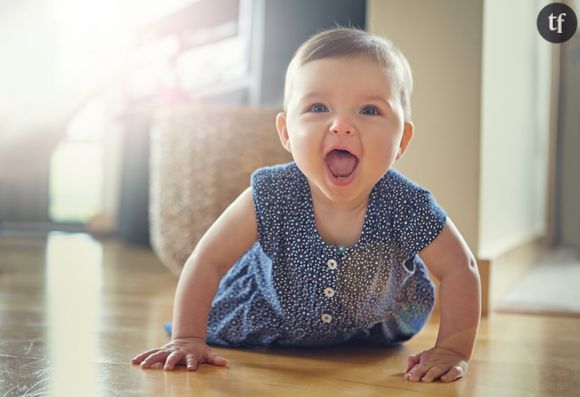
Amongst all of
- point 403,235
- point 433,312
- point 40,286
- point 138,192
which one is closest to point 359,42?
point 403,235

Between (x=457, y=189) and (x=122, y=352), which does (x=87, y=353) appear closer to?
(x=122, y=352)

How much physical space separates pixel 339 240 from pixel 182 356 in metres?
0.17

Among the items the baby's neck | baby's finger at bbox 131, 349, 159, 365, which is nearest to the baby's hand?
the baby's neck

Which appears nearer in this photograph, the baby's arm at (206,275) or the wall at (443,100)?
the baby's arm at (206,275)

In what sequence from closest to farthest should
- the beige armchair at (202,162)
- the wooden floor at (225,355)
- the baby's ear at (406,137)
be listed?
the wooden floor at (225,355)
the baby's ear at (406,137)
the beige armchair at (202,162)

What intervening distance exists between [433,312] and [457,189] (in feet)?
0.44

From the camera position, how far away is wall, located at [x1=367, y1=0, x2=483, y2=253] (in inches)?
29.8

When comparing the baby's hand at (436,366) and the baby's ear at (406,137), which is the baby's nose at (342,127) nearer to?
the baby's ear at (406,137)

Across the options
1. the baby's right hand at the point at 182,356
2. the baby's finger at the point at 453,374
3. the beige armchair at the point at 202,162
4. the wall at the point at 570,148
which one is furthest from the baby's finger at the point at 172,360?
the beige armchair at the point at 202,162

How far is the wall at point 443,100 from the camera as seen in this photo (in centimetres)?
76

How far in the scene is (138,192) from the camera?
2.02m

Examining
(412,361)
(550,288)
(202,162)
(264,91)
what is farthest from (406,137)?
(264,91)

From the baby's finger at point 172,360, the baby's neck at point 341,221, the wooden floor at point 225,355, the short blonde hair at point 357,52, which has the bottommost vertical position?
the wooden floor at point 225,355

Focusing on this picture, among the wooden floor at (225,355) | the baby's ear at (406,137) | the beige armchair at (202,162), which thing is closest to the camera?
the wooden floor at (225,355)
